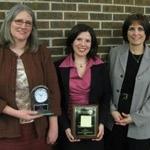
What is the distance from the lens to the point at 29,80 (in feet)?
10.7

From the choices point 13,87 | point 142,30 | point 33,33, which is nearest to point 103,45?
point 142,30

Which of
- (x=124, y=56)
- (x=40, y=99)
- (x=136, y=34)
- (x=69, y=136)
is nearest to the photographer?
(x=40, y=99)

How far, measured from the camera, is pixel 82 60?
3.74 m

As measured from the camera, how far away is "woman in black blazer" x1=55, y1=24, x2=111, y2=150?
12.0 ft

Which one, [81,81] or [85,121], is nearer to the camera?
[85,121]

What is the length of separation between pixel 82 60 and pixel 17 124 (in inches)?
34.5

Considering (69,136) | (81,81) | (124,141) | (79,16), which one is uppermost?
(79,16)

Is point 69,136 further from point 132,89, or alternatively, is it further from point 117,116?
point 132,89

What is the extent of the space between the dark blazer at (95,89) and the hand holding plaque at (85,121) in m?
0.15

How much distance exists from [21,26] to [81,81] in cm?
78

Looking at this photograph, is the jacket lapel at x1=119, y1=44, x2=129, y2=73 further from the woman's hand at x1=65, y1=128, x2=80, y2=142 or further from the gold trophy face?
the gold trophy face

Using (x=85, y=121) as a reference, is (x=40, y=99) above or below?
above

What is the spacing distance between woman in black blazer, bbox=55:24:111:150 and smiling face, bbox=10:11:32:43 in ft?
1.82

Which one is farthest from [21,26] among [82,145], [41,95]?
[82,145]
